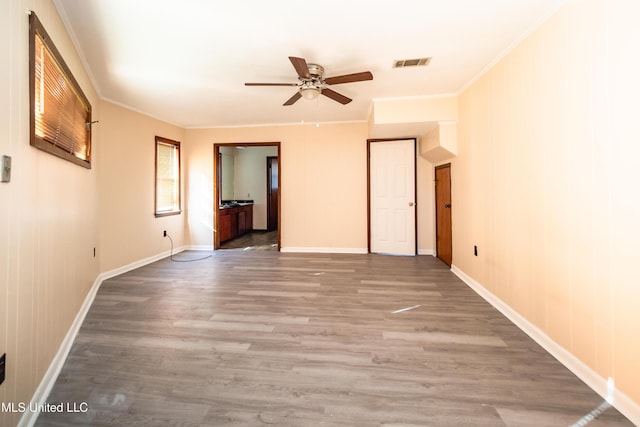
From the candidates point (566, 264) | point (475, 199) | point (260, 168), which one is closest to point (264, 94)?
point (475, 199)

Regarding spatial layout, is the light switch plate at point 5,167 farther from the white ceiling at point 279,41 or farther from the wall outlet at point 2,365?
the white ceiling at point 279,41

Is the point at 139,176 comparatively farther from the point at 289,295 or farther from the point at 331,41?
the point at 331,41

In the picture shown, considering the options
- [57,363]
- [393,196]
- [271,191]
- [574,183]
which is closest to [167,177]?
[271,191]

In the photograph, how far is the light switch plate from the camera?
1209mm

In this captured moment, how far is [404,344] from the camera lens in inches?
82.3

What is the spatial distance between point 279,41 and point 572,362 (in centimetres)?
330

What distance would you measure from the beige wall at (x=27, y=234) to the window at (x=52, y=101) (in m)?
0.07

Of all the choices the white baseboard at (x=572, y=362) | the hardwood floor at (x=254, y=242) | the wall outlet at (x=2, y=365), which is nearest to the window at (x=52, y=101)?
the wall outlet at (x=2, y=365)

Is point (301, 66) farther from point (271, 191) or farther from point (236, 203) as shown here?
point (271, 191)

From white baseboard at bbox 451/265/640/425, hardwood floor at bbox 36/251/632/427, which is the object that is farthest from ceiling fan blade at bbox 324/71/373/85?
white baseboard at bbox 451/265/640/425

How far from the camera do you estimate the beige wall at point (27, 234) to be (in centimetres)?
126

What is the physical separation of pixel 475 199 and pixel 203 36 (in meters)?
3.31

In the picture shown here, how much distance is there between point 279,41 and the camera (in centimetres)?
253

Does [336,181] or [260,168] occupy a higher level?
[260,168]
